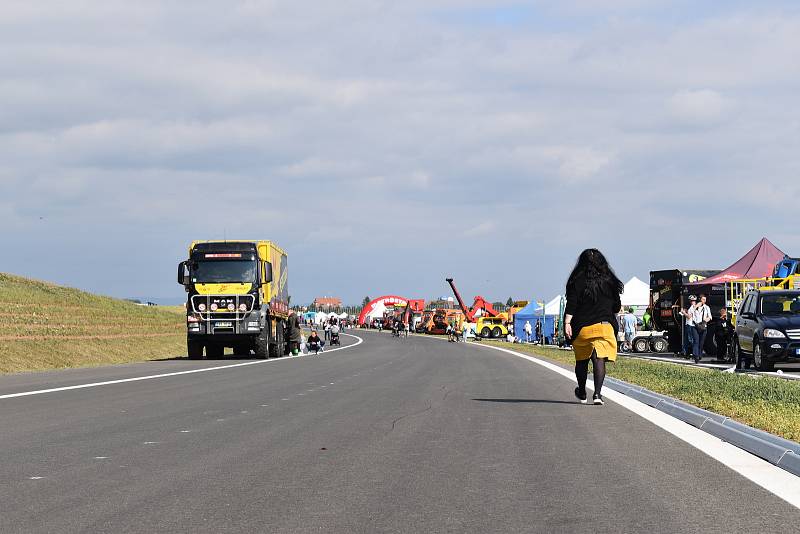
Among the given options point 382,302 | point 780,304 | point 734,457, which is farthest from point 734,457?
point 382,302

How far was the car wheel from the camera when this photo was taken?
22875mm

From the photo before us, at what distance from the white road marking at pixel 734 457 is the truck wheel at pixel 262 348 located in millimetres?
21549

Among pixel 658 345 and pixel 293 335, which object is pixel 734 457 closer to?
pixel 293 335

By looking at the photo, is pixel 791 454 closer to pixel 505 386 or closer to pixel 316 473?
pixel 316 473

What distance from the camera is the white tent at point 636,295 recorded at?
2347 inches

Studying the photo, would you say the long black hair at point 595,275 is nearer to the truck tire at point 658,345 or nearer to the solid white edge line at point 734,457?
the solid white edge line at point 734,457

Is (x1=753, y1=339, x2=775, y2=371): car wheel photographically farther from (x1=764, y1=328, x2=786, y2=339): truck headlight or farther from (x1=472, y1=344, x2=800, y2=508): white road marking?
(x1=472, y1=344, x2=800, y2=508): white road marking

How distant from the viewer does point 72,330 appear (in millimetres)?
46344

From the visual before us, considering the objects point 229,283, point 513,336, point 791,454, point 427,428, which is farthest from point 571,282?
point 513,336

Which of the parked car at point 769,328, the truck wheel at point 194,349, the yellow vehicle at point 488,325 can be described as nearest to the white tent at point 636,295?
the yellow vehicle at point 488,325

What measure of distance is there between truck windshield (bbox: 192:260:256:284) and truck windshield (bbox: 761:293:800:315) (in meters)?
15.9

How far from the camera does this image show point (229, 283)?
111ft

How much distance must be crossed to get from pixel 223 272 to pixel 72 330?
15396 millimetres

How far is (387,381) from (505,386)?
105 inches
